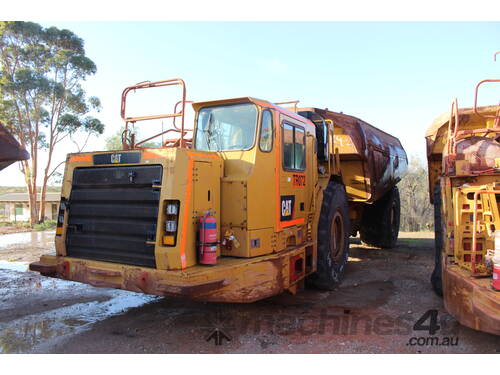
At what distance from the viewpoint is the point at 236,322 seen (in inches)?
189

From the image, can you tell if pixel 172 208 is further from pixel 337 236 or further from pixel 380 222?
pixel 380 222

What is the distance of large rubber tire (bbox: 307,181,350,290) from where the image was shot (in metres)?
5.95

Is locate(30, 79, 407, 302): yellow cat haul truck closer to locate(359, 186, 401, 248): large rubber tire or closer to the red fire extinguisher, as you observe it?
the red fire extinguisher

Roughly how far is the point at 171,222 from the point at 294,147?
2171mm

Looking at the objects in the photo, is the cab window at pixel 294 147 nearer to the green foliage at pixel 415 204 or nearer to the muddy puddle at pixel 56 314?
the muddy puddle at pixel 56 314

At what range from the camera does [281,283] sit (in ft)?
15.5

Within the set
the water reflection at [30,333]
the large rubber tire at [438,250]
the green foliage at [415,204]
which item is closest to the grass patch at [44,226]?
the water reflection at [30,333]

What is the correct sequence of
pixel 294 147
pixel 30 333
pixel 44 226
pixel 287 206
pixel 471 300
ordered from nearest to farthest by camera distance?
pixel 471 300 → pixel 30 333 → pixel 287 206 → pixel 294 147 → pixel 44 226

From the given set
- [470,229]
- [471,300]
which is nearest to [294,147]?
[470,229]

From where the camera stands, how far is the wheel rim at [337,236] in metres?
6.49

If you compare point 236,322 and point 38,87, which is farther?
point 38,87

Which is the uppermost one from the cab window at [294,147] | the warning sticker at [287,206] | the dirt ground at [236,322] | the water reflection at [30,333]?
the cab window at [294,147]

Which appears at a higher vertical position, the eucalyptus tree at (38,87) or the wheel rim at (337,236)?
the eucalyptus tree at (38,87)

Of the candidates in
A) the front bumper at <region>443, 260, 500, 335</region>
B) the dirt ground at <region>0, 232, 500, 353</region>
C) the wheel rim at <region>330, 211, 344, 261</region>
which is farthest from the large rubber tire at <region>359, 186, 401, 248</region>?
the front bumper at <region>443, 260, 500, 335</region>
